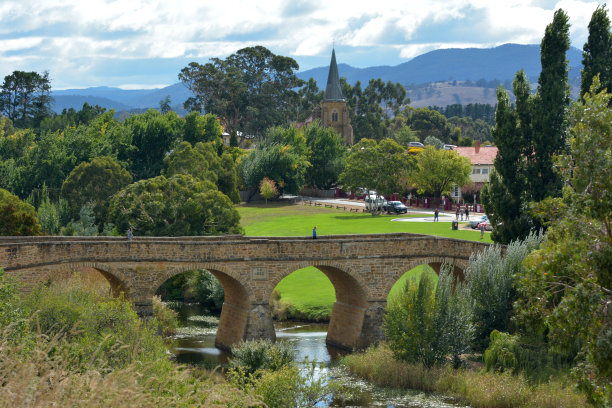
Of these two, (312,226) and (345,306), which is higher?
(312,226)

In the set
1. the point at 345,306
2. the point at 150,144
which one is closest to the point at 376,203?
the point at 150,144

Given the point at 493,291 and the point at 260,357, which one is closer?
the point at 260,357

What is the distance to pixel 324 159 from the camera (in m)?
111

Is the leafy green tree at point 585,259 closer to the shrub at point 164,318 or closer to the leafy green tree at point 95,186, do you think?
the shrub at point 164,318

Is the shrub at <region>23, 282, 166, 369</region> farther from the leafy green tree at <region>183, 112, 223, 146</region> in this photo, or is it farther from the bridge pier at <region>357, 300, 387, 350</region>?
the leafy green tree at <region>183, 112, 223, 146</region>

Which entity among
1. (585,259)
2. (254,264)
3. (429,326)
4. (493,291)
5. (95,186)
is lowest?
(429,326)

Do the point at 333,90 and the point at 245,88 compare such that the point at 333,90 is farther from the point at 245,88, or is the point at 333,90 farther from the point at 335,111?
the point at 245,88

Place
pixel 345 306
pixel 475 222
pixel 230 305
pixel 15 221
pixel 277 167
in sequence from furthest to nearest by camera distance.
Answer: pixel 277 167, pixel 475 222, pixel 15 221, pixel 345 306, pixel 230 305

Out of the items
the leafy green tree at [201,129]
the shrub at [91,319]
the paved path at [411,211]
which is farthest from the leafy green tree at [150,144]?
the shrub at [91,319]

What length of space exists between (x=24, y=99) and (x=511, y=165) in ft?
354

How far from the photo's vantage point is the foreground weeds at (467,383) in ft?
113

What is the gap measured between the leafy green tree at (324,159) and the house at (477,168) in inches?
621

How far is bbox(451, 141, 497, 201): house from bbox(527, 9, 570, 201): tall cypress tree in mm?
44523

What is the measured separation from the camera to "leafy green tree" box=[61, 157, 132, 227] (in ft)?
223
